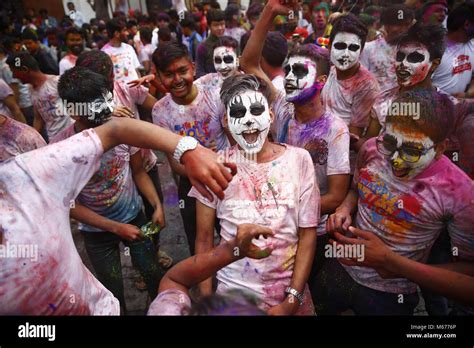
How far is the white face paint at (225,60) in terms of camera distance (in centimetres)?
368

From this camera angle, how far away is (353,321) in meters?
1.80

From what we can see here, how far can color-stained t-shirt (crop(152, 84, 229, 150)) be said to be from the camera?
2.97 metres

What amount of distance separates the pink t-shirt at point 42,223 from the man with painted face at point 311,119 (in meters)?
1.41

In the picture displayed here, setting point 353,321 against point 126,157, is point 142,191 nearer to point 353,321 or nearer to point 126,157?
point 126,157

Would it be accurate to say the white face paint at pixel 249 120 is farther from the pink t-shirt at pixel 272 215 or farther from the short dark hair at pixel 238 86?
the pink t-shirt at pixel 272 215

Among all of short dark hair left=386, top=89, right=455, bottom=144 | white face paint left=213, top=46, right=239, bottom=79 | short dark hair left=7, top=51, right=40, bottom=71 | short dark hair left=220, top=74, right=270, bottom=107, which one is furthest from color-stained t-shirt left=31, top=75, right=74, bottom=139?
short dark hair left=386, top=89, right=455, bottom=144

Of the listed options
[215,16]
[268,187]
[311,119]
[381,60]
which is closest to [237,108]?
[268,187]

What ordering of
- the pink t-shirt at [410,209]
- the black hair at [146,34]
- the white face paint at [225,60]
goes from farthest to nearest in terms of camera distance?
the black hair at [146,34] → the white face paint at [225,60] → the pink t-shirt at [410,209]

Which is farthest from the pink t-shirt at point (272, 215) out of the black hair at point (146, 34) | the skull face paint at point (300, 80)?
the black hair at point (146, 34)

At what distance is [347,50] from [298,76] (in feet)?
2.59

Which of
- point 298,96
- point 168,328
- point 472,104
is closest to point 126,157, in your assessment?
point 298,96

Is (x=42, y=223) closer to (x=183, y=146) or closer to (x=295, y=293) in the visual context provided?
(x=183, y=146)

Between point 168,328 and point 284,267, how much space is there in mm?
681

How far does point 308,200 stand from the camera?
193 centimetres
